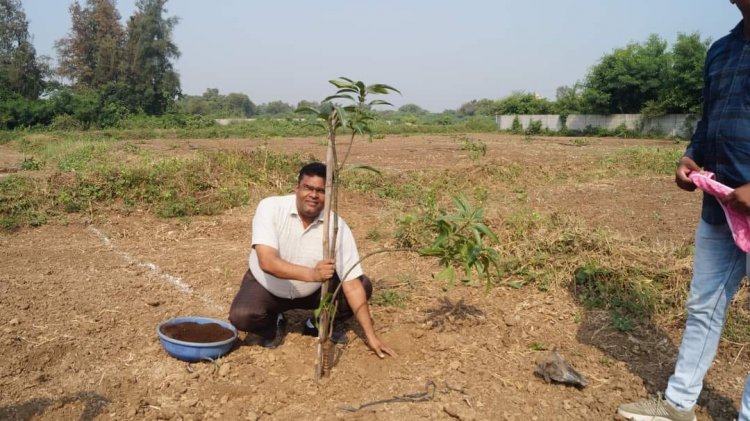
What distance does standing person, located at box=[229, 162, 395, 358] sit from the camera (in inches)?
99.4

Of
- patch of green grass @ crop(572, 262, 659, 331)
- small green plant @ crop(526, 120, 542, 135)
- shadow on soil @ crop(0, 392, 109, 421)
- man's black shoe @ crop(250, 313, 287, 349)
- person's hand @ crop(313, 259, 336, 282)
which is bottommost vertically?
shadow on soil @ crop(0, 392, 109, 421)

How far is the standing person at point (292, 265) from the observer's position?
2525mm

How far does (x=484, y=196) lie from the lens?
7.20 m

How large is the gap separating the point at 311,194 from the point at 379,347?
855 millimetres

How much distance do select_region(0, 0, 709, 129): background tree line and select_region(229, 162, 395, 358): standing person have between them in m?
20.6

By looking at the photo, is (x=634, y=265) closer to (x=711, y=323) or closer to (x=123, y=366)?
(x=711, y=323)

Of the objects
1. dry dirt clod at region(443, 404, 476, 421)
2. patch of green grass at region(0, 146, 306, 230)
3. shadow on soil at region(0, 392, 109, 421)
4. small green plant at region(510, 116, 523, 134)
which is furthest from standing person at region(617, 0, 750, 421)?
small green plant at region(510, 116, 523, 134)

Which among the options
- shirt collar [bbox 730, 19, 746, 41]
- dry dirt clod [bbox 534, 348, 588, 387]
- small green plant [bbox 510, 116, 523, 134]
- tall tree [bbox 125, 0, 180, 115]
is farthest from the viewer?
tall tree [bbox 125, 0, 180, 115]

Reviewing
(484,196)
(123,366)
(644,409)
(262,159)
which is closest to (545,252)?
(644,409)

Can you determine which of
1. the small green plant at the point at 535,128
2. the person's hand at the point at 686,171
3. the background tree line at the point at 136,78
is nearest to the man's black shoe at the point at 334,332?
the person's hand at the point at 686,171

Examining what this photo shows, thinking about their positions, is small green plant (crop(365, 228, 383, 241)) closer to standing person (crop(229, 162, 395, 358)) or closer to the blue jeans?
standing person (crop(229, 162, 395, 358))

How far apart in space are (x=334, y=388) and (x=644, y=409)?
1.34 m

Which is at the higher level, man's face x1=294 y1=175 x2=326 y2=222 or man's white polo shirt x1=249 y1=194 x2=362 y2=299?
man's face x1=294 y1=175 x2=326 y2=222

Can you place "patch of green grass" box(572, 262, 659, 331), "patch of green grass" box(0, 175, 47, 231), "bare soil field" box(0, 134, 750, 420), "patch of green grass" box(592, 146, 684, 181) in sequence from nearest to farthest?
"bare soil field" box(0, 134, 750, 420), "patch of green grass" box(572, 262, 659, 331), "patch of green grass" box(0, 175, 47, 231), "patch of green grass" box(592, 146, 684, 181)
